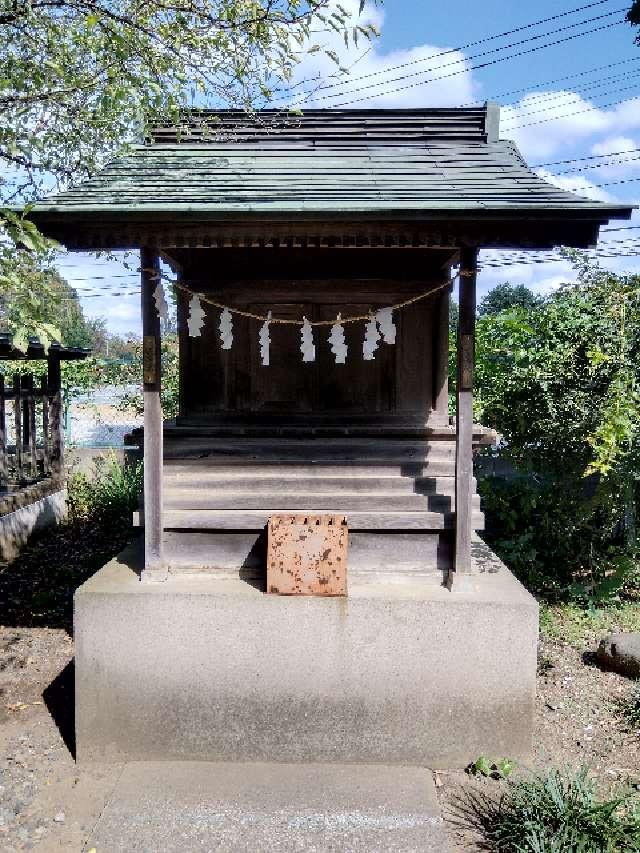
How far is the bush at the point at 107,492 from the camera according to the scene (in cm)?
1111

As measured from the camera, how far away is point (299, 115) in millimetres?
6598

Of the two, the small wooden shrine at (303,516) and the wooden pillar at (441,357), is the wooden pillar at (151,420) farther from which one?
the wooden pillar at (441,357)

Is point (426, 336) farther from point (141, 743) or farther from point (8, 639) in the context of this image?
point (8, 639)

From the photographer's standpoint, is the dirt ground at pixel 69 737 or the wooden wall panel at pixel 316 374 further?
the wooden wall panel at pixel 316 374

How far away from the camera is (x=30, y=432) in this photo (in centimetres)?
1081

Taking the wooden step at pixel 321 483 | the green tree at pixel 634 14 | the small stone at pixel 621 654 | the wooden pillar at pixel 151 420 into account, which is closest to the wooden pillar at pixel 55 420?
the wooden step at pixel 321 483

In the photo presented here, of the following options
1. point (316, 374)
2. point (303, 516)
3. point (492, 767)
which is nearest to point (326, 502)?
point (303, 516)

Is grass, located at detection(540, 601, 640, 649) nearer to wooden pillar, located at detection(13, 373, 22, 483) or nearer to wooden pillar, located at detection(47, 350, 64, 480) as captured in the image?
wooden pillar, located at detection(13, 373, 22, 483)

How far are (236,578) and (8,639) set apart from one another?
358cm

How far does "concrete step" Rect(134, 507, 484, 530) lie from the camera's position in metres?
5.27

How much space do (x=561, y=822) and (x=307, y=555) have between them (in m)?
2.42

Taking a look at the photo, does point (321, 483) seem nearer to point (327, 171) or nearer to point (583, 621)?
point (327, 171)

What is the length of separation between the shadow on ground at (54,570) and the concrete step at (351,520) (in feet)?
10.5

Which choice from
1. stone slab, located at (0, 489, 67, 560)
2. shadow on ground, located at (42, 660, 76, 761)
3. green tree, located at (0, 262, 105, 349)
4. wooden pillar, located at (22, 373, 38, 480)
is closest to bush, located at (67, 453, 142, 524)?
stone slab, located at (0, 489, 67, 560)
